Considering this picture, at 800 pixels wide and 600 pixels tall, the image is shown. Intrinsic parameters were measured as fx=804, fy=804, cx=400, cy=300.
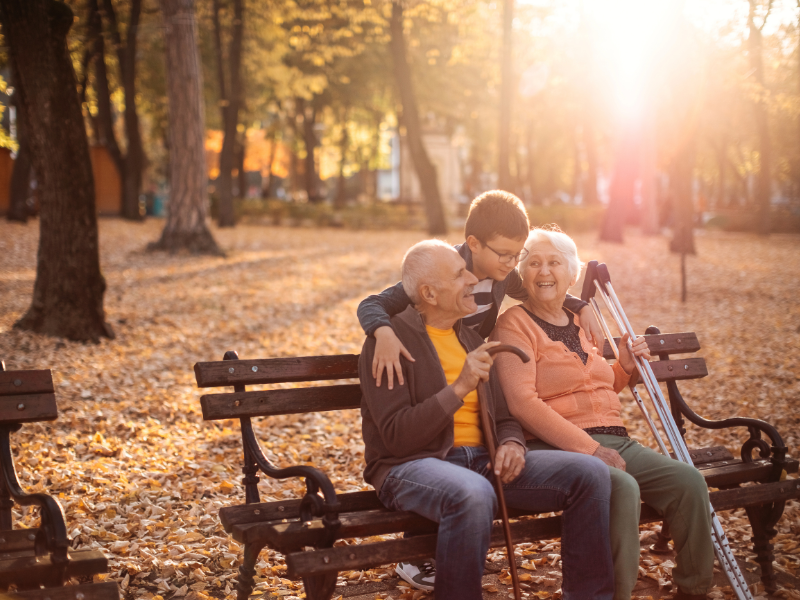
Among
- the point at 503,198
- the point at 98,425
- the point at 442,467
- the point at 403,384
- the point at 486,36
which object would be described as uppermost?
the point at 486,36

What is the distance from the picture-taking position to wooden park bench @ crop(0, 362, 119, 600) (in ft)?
8.64

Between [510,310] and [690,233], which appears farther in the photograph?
[690,233]

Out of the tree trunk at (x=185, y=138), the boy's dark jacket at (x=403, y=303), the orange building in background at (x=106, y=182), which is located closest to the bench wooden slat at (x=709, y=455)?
the boy's dark jacket at (x=403, y=303)

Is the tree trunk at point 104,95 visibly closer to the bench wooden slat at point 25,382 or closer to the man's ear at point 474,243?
the bench wooden slat at point 25,382

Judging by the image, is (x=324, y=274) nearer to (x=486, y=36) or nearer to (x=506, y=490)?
(x=486, y=36)

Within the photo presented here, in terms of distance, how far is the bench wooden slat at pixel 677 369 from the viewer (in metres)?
4.39

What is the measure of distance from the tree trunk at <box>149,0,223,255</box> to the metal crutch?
12493 millimetres

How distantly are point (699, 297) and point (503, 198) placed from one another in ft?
36.0

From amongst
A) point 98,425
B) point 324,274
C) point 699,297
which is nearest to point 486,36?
point 324,274

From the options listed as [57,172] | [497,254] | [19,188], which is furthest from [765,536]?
[19,188]

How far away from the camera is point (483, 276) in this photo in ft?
12.0

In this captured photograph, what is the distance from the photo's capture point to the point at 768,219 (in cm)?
2973

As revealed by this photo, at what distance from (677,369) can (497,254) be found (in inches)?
62.1

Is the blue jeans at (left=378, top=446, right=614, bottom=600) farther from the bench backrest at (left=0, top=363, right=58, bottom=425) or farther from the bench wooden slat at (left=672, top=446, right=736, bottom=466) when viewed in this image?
the bench backrest at (left=0, top=363, right=58, bottom=425)
